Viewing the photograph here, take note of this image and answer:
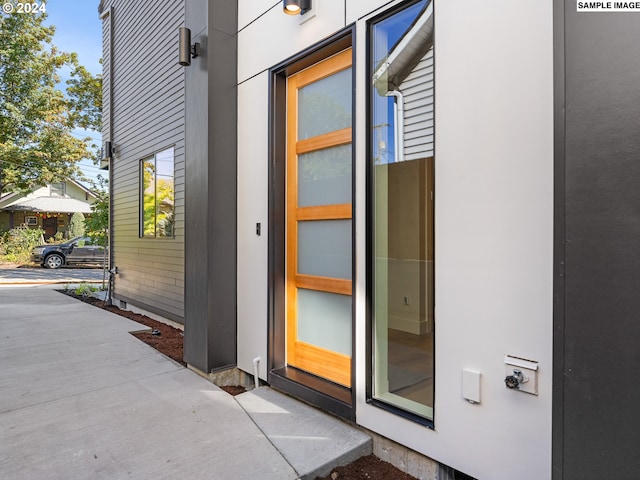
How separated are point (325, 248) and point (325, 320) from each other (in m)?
0.53

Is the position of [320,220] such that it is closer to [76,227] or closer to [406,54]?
[406,54]

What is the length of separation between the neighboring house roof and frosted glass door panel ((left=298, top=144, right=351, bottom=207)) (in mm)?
20248

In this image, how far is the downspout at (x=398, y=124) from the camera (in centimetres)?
234

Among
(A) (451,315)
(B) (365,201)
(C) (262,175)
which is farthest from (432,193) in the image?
(C) (262,175)

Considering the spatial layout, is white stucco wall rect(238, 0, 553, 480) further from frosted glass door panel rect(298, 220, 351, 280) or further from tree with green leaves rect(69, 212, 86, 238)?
tree with green leaves rect(69, 212, 86, 238)

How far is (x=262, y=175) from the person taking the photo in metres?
3.26

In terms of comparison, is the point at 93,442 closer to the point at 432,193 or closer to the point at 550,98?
the point at 432,193

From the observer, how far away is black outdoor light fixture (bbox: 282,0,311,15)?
9.10 ft

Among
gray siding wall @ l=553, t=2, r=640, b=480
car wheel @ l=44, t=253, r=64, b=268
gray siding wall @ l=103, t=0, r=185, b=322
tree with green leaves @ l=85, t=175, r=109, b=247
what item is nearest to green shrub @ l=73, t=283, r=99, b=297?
tree with green leaves @ l=85, t=175, r=109, b=247

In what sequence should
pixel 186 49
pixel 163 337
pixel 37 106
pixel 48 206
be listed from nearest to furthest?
pixel 186 49 < pixel 163 337 < pixel 37 106 < pixel 48 206

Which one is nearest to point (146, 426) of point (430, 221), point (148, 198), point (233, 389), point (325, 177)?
point (233, 389)

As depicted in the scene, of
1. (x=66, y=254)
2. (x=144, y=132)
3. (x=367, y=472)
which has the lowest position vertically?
(x=367, y=472)

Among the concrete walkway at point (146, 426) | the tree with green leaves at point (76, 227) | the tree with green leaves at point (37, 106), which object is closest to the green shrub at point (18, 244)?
the tree with green leaves at point (76, 227)

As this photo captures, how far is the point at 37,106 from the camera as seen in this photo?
17.7 metres
